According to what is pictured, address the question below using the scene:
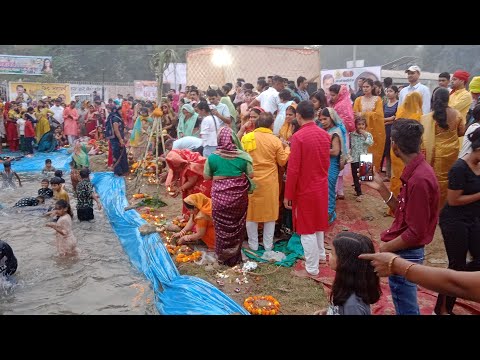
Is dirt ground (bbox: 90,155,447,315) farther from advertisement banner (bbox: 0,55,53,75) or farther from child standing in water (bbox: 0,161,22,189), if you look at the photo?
advertisement banner (bbox: 0,55,53,75)

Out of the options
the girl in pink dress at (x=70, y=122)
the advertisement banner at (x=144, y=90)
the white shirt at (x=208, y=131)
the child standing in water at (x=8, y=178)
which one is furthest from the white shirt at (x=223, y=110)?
the advertisement banner at (x=144, y=90)

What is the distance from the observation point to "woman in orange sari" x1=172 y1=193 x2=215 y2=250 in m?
5.77

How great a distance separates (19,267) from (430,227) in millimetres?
5580

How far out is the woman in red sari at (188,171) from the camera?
6.24m

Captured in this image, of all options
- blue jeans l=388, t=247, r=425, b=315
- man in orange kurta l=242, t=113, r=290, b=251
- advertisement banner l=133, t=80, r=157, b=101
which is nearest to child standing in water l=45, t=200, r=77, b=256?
man in orange kurta l=242, t=113, r=290, b=251

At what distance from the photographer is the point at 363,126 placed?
7.38 metres

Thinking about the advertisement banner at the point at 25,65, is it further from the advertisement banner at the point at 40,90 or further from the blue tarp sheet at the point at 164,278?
the blue tarp sheet at the point at 164,278

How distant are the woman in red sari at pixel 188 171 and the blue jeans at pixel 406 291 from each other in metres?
3.60

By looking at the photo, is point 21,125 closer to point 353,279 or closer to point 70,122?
point 70,122

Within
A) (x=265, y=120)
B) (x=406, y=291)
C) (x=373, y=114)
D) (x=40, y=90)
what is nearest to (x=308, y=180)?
(x=265, y=120)

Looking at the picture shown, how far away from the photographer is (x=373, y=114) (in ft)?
25.1

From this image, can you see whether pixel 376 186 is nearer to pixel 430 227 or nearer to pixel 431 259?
pixel 430 227

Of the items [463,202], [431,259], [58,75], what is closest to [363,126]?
[431,259]

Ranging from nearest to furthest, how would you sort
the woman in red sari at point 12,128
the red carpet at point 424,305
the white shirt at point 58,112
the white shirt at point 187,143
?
the red carpet at point 424,305, the white shirt at point 187,143, the woman in red sari at point 12,128, the white shirt at point 58,112
